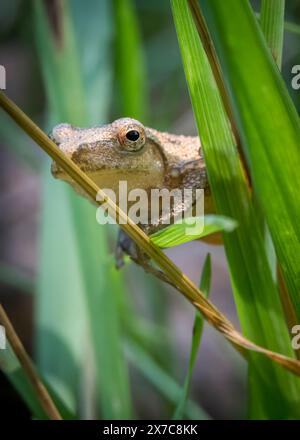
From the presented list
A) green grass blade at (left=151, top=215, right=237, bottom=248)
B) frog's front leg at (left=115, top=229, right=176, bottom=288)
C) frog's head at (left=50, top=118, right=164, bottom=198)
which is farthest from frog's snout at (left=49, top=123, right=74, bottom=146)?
green grass blade at (left=151, top=215, right=237, bottom=248)

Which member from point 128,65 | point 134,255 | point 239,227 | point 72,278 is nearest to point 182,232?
point 239,227

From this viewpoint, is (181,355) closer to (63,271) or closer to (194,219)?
(63,271)

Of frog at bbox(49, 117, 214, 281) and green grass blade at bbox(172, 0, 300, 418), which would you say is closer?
green grass blade at bbox(172, 0, 300, 418)

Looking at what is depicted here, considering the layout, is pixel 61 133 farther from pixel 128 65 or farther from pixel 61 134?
pixel 128 65

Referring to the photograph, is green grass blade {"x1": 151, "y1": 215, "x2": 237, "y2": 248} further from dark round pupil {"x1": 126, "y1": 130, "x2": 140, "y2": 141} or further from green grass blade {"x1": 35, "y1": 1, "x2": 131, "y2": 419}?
green grass blade {"x1": 35, "y1": 1, "x2": 131, "y2": 419}

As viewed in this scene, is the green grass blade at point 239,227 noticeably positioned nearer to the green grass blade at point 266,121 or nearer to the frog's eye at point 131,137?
the green grass blade at point 266,121

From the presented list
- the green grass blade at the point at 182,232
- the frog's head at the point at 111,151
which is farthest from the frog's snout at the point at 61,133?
the green grass blade at the point at 182,232

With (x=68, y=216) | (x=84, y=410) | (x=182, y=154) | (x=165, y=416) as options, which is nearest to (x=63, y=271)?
(x=68, y=216)
